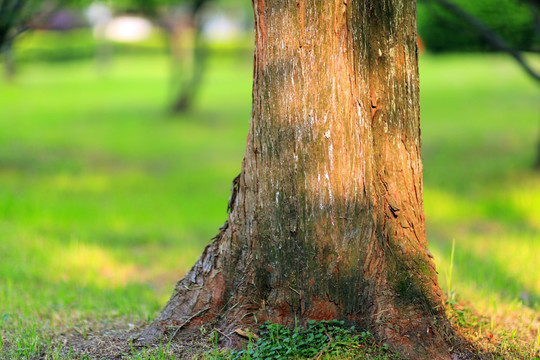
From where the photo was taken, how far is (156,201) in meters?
9.49

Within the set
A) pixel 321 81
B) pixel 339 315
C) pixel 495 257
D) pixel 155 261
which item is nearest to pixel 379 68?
pixel 321 81

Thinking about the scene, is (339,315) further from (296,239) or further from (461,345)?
(461,345)

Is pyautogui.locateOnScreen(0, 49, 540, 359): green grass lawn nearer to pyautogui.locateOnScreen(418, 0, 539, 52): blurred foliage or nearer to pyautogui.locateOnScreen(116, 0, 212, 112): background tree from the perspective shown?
pyautogui.locateOnScreen(116, 0, 212, 112): background tree

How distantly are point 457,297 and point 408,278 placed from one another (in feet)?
3.15

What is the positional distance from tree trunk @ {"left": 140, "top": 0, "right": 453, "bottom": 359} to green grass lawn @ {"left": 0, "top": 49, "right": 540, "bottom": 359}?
0.79m

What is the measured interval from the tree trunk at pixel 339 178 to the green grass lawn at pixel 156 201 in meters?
0.79

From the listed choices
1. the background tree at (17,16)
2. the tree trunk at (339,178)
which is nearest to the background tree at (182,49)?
the background tree at (17,16)

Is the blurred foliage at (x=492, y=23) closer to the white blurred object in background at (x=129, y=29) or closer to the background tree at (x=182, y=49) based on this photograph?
the background tree at (x=182, y=49)

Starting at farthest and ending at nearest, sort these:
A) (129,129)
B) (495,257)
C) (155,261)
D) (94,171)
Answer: (129,129) < (94,171) < (155,261) < (495,257)

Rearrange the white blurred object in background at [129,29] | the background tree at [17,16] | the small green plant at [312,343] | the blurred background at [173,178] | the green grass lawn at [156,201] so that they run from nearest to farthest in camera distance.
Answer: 1. the small green plant at [312,343]
2. the green grass lawn at [156,201]
3. the blurred background at [173,178]
4. the background tree at [17,16]
5. the white blurred object in background at [129,29]

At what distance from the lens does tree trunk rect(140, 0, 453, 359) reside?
3.19 meters

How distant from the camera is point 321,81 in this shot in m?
3.18

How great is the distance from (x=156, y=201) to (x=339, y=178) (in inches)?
262

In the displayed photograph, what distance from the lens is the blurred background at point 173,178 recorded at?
4.93m
